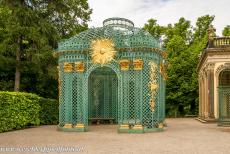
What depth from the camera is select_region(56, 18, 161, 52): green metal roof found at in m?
17.5

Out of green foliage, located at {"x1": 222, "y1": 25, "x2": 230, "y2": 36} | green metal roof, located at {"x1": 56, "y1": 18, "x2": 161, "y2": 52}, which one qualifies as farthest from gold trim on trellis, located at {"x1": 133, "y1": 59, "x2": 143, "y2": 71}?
green foliage, located at {"x1": 222, "y1": 25, "x2": 230, "y2": 36}

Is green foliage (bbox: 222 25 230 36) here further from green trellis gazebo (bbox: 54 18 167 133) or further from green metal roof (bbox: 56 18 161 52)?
green metal roof (bbox: 56 18 161 52)

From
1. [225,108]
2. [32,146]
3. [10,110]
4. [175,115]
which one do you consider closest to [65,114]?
[10,110]

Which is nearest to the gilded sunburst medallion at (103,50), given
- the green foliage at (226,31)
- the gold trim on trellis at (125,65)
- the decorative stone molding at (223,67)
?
the gold trim on trellis at (125,65)

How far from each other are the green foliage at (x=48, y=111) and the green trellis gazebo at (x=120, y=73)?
4833 millimetres

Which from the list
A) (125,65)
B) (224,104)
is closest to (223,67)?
(224,104)

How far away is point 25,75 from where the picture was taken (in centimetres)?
2925

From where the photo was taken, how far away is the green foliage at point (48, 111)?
23.2m

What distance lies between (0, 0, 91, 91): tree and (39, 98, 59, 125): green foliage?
358 centimetres

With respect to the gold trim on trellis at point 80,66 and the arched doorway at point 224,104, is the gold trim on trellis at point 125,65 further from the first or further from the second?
the arched doorway at point 224,104

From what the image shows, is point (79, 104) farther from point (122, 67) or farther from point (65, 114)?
point (122, 67)

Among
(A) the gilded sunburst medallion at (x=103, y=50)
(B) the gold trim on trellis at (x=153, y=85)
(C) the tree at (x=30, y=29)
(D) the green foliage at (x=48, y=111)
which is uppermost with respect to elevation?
(C) the tree at (x=30, y=29)

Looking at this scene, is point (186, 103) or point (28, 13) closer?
point (28, 13)

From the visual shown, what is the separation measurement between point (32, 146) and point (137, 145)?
3394mm
